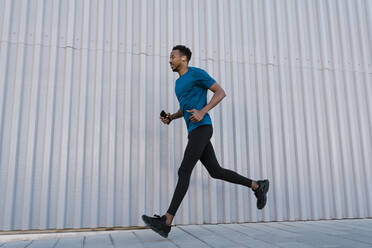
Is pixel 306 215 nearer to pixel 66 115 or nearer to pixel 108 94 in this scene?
pixel 108 94

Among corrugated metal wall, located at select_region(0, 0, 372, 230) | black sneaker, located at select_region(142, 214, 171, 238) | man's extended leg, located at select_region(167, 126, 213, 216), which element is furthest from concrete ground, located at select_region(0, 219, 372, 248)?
man's extended leg, located at select_region(167, 126, 213, 216)

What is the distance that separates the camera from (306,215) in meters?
3.13

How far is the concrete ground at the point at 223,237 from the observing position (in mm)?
2014

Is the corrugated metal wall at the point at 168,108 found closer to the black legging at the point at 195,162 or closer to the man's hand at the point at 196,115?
the black legging at the point at 195,162

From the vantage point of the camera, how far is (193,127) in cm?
237

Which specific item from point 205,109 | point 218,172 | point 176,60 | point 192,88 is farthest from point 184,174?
point 176,60

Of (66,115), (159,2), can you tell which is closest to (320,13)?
(159,2)

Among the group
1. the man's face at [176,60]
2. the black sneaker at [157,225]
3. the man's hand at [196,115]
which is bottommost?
the black sneaker at [157,225]

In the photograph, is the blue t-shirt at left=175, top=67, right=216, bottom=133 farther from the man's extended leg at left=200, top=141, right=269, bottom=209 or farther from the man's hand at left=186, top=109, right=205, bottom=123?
the man's extended leg at left=200, top=141, right=269, bottom=209

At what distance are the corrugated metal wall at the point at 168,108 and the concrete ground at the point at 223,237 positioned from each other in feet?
0.57

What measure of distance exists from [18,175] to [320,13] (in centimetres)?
361

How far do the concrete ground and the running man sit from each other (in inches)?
8.6

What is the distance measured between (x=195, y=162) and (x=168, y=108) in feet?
2.82

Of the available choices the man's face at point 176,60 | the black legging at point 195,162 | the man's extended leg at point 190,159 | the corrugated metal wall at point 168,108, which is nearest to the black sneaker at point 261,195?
the black legging at point 195,162
